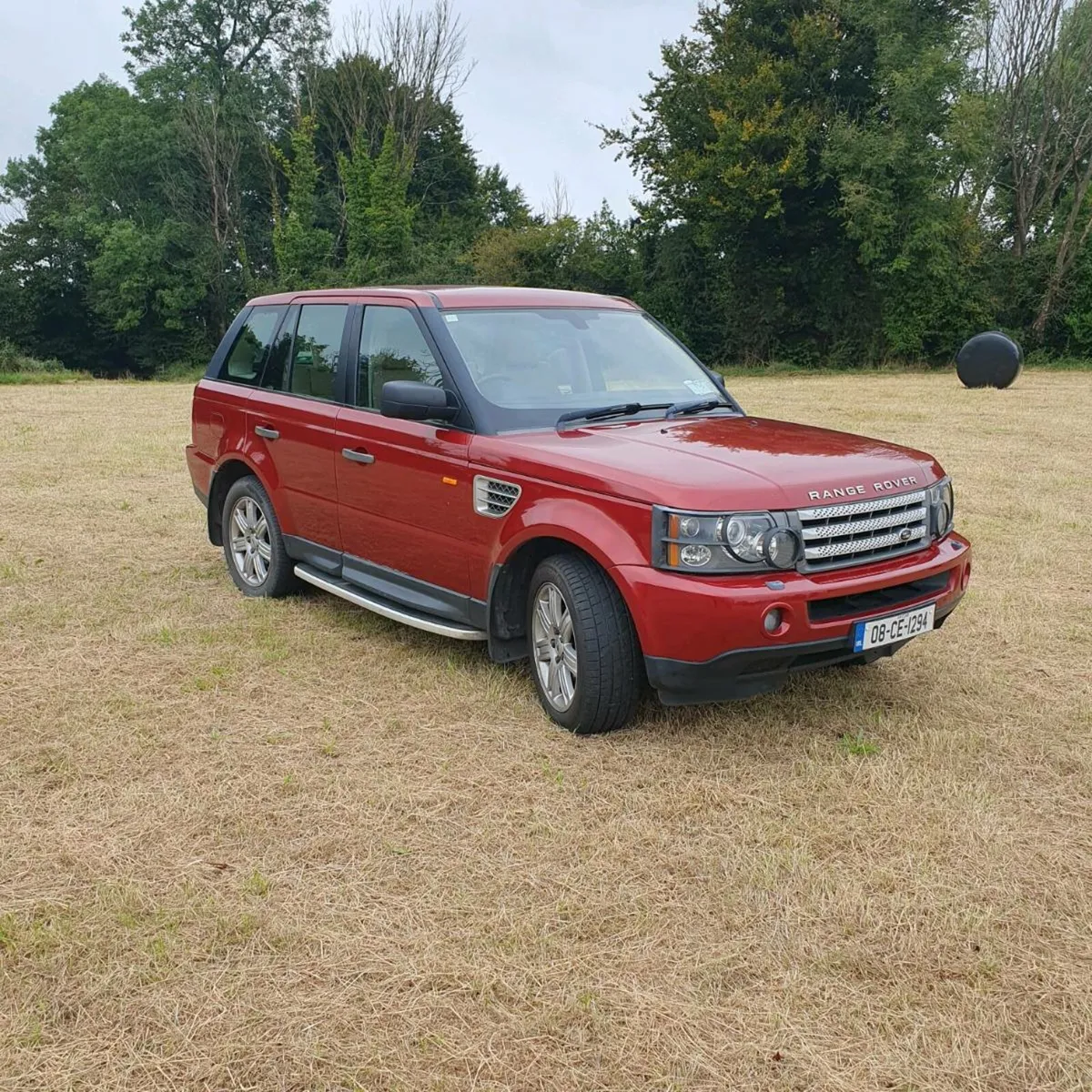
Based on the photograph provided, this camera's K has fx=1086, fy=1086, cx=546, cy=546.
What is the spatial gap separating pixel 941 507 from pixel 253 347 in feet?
13.7

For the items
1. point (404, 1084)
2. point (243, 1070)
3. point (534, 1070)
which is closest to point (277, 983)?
point (243, 1070)

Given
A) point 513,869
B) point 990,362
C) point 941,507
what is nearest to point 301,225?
point 990,362

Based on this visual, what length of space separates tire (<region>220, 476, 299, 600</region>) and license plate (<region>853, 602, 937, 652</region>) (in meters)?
3.51

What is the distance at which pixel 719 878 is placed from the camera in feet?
11.1

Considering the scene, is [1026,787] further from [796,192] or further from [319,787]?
[796,192]

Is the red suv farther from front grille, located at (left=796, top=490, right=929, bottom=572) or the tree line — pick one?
the tree line

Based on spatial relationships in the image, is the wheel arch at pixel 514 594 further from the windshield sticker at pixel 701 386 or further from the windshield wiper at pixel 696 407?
the windshield sticker at pixel 701 386

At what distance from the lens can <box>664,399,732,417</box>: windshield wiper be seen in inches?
207

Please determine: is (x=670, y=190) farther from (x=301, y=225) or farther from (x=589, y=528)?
(x=589, y=528)

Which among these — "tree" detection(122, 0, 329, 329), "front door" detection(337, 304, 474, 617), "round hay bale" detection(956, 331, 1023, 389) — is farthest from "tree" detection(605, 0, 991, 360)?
"front door" detection(337, 304, 474, 617)

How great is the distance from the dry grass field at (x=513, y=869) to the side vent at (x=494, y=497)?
866mm

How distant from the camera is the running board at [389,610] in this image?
489 cm

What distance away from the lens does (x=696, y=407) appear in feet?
17.6

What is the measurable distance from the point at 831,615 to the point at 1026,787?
0.96 m
